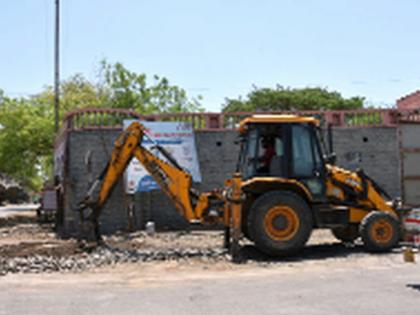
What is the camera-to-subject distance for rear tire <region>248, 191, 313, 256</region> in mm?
10688

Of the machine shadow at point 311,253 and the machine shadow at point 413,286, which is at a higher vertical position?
the machine shadow at point 413,286

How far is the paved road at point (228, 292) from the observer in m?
6.63

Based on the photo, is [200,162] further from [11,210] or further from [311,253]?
[11,210]

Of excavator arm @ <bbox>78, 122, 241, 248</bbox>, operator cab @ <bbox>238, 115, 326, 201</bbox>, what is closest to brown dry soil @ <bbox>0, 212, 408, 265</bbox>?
excavator arm @ <bbox>78, 122, 241, 248</bbox>

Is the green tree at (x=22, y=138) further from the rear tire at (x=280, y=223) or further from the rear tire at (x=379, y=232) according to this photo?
the rear tire at (x=379, y=232)

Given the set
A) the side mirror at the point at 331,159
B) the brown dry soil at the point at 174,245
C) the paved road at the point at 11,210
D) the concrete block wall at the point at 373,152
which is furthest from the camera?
the paved road at the point at 11,210

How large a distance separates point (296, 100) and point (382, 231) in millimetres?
28782

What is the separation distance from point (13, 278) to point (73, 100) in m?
29.9

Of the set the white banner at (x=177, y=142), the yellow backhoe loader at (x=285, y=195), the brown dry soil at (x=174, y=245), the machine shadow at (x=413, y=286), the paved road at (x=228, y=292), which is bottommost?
the brown dry soil at (x=174, y=245)

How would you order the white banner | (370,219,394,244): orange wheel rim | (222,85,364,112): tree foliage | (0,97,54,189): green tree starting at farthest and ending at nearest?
(222,85,364,112): tree foliage
(0,97,54,189): green tree
the white banner
(370,219,394,244): orange wheel rim

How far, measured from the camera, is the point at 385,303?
670 centimetres

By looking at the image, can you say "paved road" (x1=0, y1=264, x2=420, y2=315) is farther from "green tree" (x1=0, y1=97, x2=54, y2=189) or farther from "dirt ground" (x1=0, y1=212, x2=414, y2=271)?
"green tree" (x1=0, y1=97, x2=54, y2=189)

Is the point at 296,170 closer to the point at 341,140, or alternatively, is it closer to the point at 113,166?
the point at 113,166

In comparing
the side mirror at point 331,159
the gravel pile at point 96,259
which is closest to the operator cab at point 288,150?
the side mirror at point 331,159
